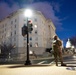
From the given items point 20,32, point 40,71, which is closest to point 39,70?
point 40,71

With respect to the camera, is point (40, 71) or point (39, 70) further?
point (39, 70)

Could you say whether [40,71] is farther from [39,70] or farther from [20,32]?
[20,32]

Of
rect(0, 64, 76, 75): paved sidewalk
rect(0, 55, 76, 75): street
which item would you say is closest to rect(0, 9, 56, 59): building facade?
rect(0, 55, 76, 75): street

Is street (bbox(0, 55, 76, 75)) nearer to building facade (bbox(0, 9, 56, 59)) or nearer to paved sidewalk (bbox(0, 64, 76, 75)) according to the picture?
paved sidewalk (bbox(0, 64, 76, 75))

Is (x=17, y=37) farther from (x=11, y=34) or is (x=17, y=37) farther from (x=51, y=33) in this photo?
(x=51, y=33)

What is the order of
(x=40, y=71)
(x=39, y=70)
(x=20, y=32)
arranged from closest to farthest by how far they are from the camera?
1. (x=40, y=71)
2. (x=39, y=70)
3. (x=20, y=32)

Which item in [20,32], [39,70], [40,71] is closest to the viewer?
[40,71]

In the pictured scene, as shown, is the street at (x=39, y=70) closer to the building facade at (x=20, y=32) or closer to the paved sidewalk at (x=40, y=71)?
the paved sidewalk at (x=40, y=71)

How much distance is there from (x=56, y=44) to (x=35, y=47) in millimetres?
76699

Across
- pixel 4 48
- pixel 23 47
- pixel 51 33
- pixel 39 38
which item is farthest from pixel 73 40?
pixel 4 48

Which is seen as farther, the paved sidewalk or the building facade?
the building facade

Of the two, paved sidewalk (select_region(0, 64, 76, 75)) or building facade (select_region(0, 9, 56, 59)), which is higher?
building facade (select_region(0, 9, 56, 59))

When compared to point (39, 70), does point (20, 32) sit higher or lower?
higher

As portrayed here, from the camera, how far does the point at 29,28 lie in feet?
48.8
